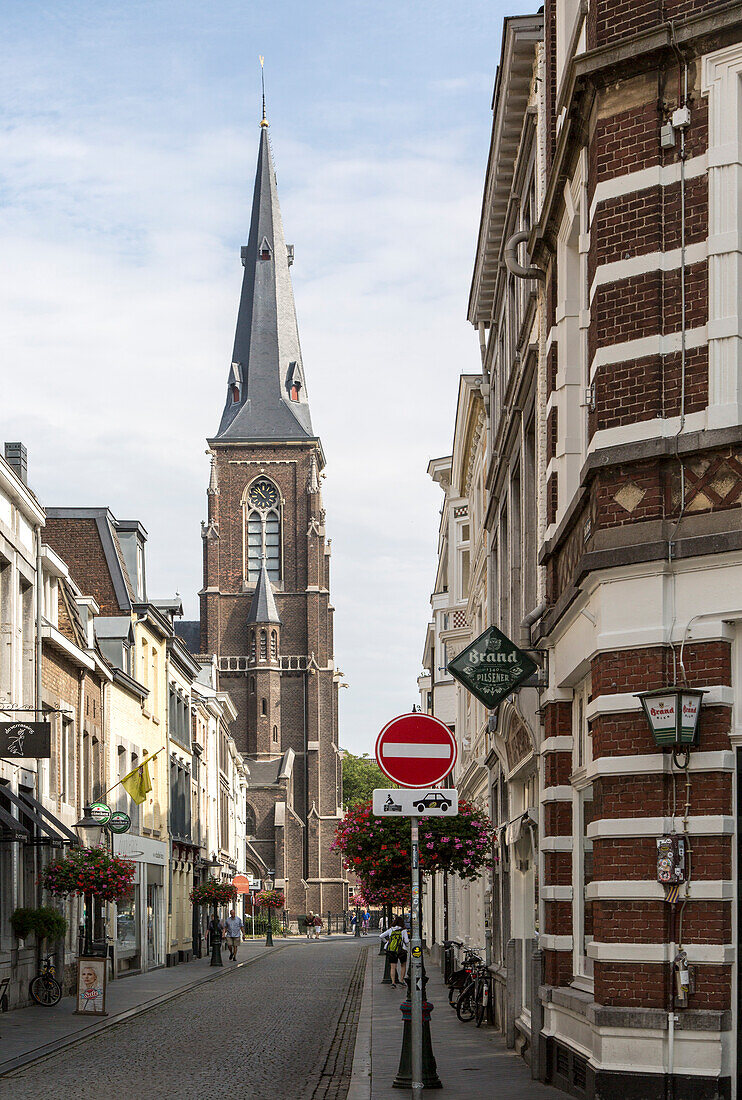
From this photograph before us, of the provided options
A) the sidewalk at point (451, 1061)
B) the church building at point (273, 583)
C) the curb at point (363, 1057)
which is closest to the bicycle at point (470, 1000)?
the sidewalk at point (451, 1061)

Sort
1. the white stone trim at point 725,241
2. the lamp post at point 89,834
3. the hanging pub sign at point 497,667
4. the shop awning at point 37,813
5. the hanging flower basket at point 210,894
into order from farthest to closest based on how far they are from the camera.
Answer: the hanging flower basket at point 210,894 < the lamp post at point 89,834 < the shop awning at point 37,813 < the hanging pub sign at point 497,667 < the white stone trim at point 725,241

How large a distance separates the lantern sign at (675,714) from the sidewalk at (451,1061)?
385 cm

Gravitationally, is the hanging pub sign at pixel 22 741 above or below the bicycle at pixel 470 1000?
above

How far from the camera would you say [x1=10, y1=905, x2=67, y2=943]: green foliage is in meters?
25.1

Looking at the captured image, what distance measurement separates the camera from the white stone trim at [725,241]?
10141mm

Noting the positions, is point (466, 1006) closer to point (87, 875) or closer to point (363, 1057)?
point (363, 1057)

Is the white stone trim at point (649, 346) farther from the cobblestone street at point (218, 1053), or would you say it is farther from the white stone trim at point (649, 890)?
the cobblestone street at point (218, 1053)

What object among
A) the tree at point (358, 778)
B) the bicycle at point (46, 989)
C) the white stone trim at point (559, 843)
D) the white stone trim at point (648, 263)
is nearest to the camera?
the white stone trim at point (648, 263)

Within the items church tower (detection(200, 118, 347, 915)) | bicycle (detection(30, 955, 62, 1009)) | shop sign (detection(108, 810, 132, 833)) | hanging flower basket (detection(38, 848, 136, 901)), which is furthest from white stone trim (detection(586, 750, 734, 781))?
church tower (detection(200, 118, 347, 915))

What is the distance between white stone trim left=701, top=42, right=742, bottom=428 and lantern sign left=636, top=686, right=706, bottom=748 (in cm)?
179

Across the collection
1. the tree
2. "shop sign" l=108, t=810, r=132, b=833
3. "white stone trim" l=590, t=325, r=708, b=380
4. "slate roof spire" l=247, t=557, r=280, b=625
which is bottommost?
the tree

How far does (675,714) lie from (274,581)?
341 feet

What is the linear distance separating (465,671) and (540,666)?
736 millimetres

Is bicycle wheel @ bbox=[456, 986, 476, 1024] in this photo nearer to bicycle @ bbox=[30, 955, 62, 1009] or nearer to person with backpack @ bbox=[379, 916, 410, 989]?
bicycle @ bbox=[30, 955, 62, 1009]
